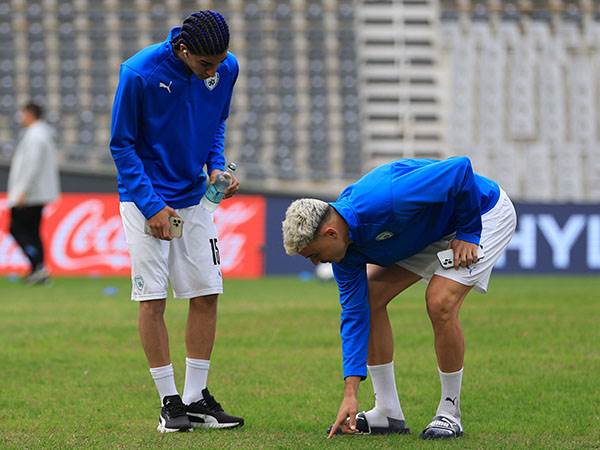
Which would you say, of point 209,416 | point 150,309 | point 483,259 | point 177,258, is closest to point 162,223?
point 177,258

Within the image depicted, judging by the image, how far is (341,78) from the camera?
118ft

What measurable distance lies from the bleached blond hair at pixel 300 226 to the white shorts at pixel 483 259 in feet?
2.66

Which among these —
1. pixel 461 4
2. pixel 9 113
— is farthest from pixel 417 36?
pixel 9 113

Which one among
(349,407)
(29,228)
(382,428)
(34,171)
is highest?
(34,171)

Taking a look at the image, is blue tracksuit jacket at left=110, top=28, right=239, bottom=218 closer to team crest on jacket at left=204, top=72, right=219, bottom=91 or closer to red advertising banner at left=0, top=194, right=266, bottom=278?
team crest on jacket at left=204, top=72, right=219, bottom=91

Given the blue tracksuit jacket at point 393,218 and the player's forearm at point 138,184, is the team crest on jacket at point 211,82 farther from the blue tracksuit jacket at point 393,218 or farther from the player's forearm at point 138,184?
the blue tracksuit jacket at point 393,218

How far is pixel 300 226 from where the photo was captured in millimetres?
4859

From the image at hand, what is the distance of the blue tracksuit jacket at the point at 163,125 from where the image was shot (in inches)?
221

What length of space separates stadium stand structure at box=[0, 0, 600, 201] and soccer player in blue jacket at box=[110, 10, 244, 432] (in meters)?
26.7

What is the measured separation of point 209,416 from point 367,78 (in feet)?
104

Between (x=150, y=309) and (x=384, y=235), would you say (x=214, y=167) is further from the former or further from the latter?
(x=384, y=235)

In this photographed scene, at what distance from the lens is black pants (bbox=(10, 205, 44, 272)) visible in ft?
51.6

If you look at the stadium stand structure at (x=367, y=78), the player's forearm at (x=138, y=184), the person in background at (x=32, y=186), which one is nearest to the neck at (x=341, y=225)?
the player's forearm at (x=138, y=184)

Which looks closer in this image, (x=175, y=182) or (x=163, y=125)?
(x=163, y=125)
